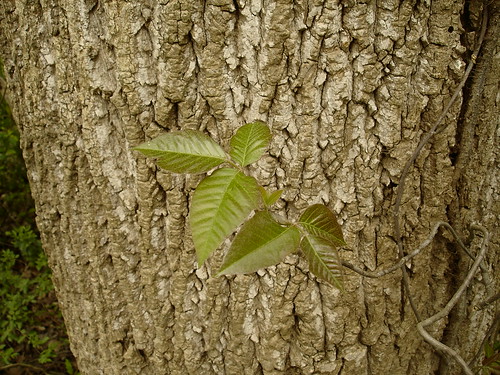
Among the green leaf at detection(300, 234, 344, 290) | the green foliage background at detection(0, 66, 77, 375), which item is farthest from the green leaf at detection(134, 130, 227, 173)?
the green foliage background at detection(0, 66, 77, 375)

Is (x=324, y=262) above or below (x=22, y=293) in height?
above

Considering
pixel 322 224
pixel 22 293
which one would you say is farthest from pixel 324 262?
pixel 22 293

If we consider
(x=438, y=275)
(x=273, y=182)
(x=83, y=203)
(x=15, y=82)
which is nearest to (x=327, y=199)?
(x=273, y=182)

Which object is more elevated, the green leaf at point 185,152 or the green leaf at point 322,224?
the green leaf at point 185,152

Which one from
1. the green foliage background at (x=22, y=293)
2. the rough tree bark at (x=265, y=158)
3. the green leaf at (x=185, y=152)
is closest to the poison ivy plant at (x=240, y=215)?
the green leaf at (x=185, y=152)

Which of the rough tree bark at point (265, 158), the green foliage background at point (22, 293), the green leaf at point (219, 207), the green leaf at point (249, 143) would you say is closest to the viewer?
the green leaf at point (219, 207)

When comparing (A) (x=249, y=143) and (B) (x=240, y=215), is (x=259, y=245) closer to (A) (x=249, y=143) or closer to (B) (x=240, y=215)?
(B) (x=240, y=215)

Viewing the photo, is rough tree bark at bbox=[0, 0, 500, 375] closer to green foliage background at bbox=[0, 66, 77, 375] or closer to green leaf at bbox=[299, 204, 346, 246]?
green leaf at bbox=[299, 204, 346, 246]

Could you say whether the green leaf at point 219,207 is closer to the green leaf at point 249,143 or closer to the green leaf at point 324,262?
the green leaf at point 249,143
